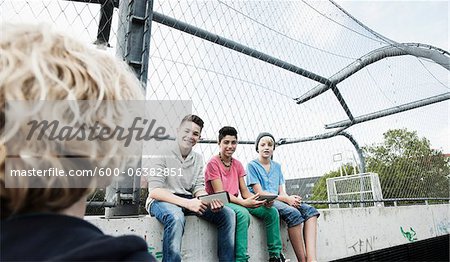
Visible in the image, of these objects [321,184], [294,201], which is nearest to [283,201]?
[294,201]

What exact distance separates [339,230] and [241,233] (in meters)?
1.56

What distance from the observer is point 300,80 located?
3686 millimetres

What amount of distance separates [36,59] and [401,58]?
5.95 metres

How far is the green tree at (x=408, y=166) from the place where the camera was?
17.5 feet

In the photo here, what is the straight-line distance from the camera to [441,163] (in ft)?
20.8

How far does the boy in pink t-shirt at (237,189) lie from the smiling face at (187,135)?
0.30 m

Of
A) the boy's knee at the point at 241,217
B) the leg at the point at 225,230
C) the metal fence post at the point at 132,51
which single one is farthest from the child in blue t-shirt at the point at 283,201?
the metal fence post at the point at 132,51


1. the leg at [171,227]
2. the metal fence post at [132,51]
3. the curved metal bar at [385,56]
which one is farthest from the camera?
the curved metal bar at [385,56]

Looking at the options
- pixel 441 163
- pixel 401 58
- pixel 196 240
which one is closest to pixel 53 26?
pixel 196 240

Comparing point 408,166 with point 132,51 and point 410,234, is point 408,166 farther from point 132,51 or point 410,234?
point 132,51

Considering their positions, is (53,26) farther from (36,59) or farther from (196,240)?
(196,240)

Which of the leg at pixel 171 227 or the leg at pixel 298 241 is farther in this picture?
the leg at pixel 298 241

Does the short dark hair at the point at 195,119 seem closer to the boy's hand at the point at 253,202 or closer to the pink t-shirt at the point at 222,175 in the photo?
the pink t-shirt at the point at 222,175

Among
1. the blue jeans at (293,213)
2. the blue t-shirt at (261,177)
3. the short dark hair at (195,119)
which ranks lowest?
the blue jeans at (293,213)
